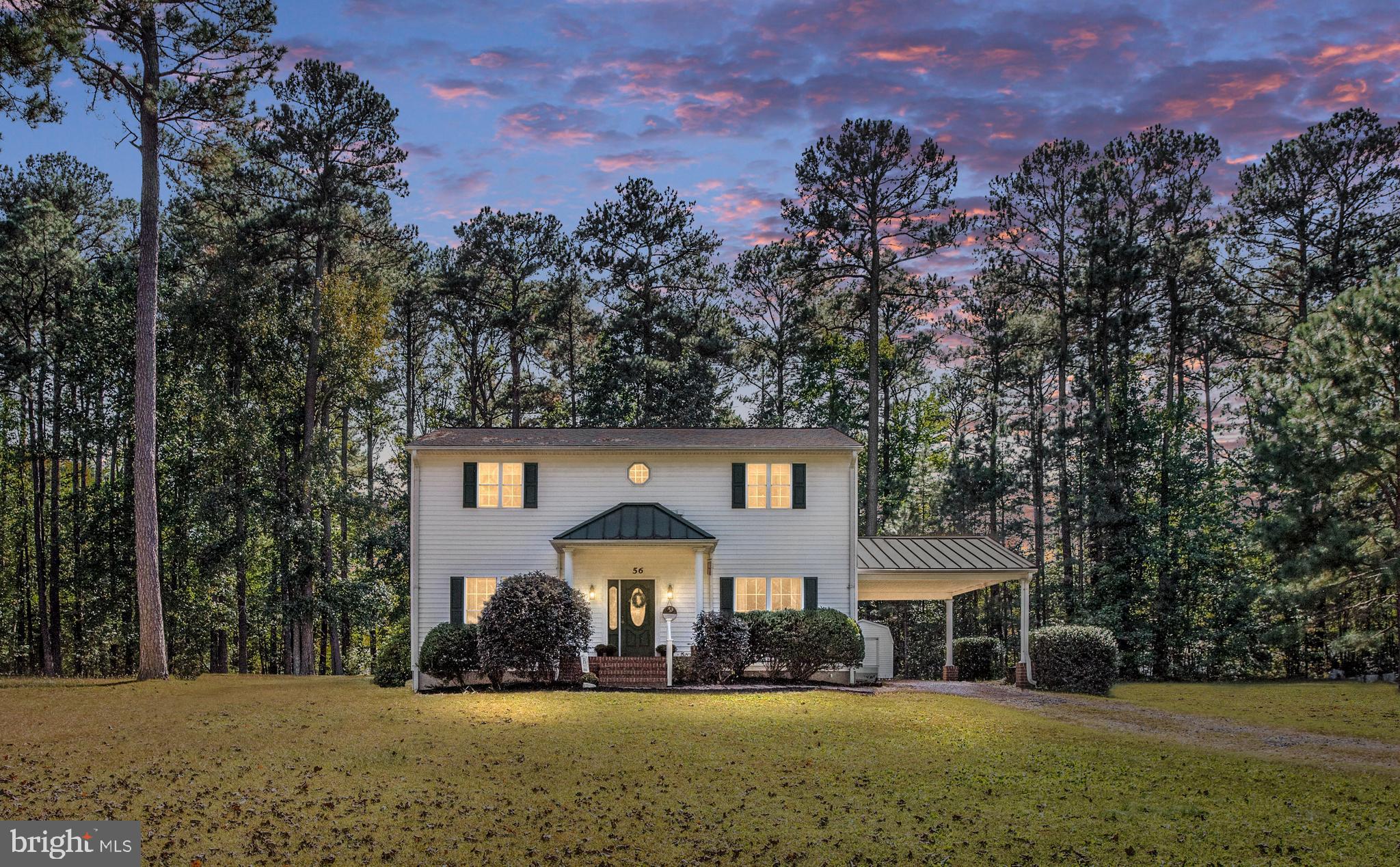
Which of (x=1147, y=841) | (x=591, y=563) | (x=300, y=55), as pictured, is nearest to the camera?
(x=1147, y=841)

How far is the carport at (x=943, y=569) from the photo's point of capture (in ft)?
69.8

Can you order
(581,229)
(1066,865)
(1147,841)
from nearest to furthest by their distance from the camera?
(1066,865), (1147,841), (581,229)

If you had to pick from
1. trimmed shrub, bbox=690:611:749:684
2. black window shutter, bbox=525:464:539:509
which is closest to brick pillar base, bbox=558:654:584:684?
trimmed shrub, bbox=690:611:749:684

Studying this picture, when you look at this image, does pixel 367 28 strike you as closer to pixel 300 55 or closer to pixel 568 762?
→ pixel 300 55

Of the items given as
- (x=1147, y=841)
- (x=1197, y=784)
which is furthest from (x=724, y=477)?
(x=1147, y=841)

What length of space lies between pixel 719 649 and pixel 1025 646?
702 centimetres

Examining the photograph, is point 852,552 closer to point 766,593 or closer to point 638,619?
point 766,593

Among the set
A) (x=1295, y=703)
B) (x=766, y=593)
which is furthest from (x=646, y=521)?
(x=1295, y=703)

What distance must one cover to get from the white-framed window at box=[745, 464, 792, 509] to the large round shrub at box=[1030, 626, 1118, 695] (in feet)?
20.2

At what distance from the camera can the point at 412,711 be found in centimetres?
1531

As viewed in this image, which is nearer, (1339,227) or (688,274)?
(1339,227)

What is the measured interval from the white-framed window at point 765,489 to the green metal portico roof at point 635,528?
1333mm

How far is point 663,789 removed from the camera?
1012 centimetres

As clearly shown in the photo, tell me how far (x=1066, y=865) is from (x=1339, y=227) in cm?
2468
